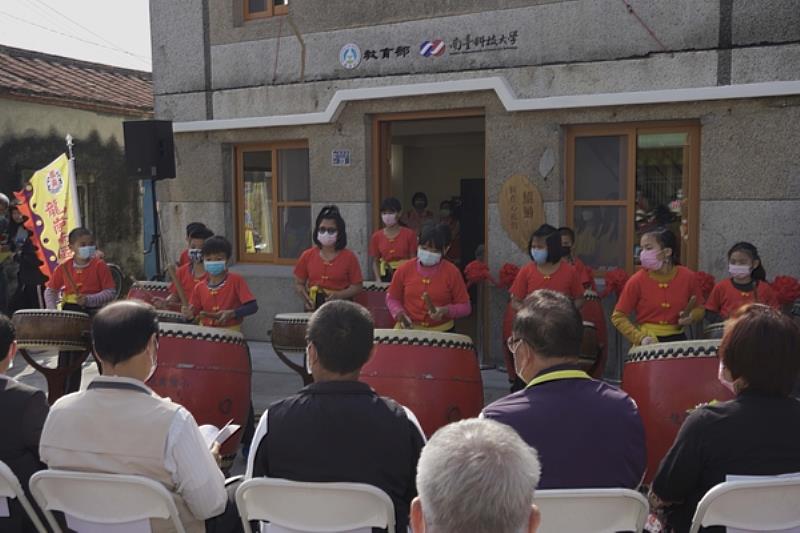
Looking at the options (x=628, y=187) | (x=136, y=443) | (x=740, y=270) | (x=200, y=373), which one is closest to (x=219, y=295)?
(x=200, y=373)

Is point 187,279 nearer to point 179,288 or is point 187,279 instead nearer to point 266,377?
point 179,288

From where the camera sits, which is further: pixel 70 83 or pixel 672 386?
pixel 70 83

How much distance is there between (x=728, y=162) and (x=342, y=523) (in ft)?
15.8

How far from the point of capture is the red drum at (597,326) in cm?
538

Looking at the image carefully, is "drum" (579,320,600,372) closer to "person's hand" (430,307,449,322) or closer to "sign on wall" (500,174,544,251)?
"person's hand" (430,307,449,322)

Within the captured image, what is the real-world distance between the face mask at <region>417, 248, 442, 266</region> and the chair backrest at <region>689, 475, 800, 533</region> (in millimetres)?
3134

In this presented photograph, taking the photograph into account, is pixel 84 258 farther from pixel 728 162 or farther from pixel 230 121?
pixel 728 162

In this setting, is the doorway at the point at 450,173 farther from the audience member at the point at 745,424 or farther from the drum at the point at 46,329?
the audience member at the point at 745,424

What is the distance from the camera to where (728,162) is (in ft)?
19.9

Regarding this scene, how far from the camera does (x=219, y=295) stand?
205 inches

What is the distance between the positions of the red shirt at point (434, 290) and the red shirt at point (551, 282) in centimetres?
45

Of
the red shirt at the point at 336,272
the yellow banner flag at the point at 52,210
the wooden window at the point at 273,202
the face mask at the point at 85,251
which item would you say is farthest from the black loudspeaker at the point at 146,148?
the red shirt at the point at 336,272

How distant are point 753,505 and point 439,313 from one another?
297 cm

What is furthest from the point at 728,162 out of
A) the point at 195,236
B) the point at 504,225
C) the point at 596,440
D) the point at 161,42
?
the point at 161,42
